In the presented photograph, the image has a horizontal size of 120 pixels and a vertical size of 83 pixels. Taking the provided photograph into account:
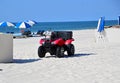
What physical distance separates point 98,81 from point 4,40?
188 inches

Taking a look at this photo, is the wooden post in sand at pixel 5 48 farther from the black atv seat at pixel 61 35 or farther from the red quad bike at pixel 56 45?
the black atv seat at pixel 61 35

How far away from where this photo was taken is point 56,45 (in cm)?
1425

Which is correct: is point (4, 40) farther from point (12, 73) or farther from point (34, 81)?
point (34, 81)

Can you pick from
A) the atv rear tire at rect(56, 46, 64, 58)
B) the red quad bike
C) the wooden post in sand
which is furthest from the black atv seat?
the wooden post in sand

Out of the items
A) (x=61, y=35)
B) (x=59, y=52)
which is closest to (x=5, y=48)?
(x=59, y=52)

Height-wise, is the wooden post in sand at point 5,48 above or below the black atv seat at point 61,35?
below

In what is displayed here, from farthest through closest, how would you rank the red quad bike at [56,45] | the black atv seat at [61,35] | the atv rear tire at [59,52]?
the black atv seat at [61,35] → the red quad bike at [56,45] → the atv rear tire at [59,52]

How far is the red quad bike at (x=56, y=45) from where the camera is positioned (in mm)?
14163

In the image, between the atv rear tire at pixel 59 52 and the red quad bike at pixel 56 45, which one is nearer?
the atv rear tire at pixel 59 52

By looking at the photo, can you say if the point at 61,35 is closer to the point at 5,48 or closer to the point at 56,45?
the point at 56,45

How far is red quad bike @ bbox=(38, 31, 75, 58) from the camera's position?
46.5 feet

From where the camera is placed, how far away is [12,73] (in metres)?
9.95

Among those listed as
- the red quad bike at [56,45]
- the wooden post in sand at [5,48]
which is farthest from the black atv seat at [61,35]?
the wooden post in sand at [5,48]

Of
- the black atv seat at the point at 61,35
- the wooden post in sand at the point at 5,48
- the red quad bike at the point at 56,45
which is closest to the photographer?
the wooden post in sand at the point at 5,48
